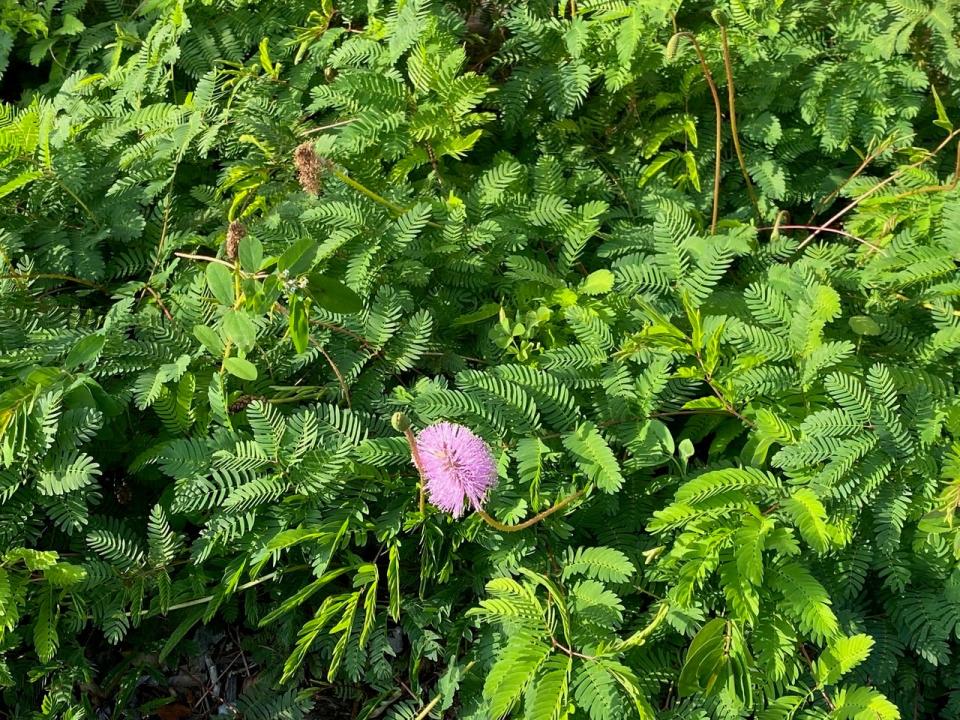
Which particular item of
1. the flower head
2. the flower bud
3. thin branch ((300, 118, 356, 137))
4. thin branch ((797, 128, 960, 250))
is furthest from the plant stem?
thin branch ((797, 128, 960, 250))

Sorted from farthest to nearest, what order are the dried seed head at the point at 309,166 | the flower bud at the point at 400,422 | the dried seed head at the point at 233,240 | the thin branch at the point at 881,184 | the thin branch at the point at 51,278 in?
the thin branch at the point at 881,184 → the thin branch at the point at 51,278 → the dried seed head at the point at 309,166 → the dried seed head at the point at 233,240 → the flower bud at the point at 400,422

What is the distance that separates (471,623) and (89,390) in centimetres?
105

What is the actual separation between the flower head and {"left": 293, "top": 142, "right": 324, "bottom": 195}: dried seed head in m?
0.82

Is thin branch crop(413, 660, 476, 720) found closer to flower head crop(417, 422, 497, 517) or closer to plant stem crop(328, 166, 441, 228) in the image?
flower head crop(417, 422, 497, 517)

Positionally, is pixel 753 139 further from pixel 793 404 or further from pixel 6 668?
pixel 6 668

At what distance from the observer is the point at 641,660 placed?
1.96m

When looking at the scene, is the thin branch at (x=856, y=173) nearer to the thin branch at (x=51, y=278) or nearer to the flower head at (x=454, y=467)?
the flower head at (x=454, y=467)

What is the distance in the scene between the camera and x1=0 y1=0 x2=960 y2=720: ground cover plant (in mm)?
1933

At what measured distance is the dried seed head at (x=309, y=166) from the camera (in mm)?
2262

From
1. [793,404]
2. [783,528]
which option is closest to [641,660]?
[783,528]

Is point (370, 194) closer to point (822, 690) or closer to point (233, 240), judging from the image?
point (233, 240)

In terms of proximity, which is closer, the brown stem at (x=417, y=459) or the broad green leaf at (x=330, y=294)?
the brown stem at (x=417, y=459)

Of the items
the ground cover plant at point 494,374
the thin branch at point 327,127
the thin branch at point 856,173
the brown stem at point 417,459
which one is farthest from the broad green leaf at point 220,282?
the thin branch at point 856,173

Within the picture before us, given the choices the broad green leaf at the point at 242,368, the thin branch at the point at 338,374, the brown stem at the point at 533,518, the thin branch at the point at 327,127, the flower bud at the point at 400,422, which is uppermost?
the thin branch at the point at 327,127
